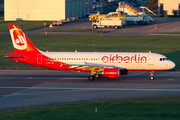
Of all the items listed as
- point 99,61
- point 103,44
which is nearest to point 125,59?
point 99,61

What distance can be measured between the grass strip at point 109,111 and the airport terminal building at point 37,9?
294 ft

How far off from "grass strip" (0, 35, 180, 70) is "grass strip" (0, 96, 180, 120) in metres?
26.9

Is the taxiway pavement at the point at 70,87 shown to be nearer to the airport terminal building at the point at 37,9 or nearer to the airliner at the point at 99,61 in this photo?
the airliner at the point at 99,61

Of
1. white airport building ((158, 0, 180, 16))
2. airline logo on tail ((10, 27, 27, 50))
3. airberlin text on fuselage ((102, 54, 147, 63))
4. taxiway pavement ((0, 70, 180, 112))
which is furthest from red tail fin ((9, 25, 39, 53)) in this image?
white airport building ((158, 0, 180, 16))

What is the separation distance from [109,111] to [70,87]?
11436 mm

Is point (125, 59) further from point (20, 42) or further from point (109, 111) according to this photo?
point (109, 111)

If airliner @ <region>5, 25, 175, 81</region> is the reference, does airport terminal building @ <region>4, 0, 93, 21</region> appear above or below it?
above

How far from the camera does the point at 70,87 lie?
3322cm

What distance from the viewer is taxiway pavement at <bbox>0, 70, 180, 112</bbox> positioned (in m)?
28.1

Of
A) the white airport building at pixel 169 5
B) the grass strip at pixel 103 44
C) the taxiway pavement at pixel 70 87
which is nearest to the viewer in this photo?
the taxiway pavement at pixel 70 87

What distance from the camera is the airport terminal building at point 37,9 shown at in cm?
11181

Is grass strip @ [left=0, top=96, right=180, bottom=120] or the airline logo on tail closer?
grass strip @ [left=0, top=96, right=180, bottom=120]

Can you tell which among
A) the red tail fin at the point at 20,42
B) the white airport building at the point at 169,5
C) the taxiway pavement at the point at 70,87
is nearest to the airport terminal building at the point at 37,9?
the white airport building at the point at 169,5

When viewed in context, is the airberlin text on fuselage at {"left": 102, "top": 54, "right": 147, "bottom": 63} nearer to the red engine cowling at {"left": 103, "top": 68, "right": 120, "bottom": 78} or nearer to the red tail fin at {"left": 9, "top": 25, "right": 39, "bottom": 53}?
the red engine cowling at {"left": 103, "top": 68, "right": 120, "bottom": 78}
